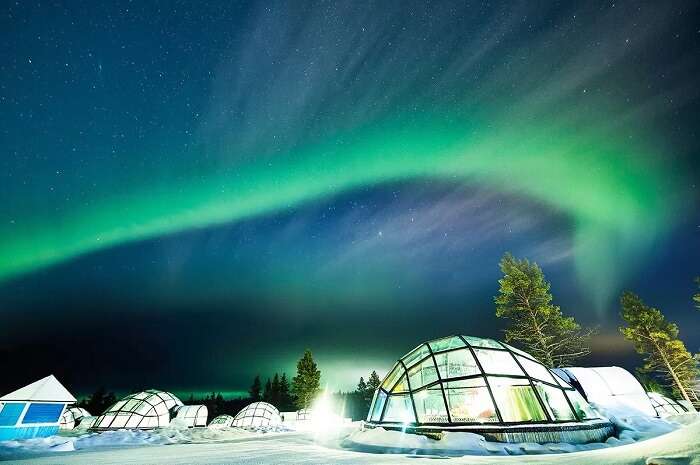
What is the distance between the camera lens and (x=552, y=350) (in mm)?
23766

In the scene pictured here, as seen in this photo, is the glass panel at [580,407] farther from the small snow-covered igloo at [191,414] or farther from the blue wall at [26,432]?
the small snow-covered igloo at [191,414]

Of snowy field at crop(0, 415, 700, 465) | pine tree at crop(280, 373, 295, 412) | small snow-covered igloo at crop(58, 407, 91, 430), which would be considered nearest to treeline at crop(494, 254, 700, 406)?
snowy field at crop(0, 415, 700, 465)

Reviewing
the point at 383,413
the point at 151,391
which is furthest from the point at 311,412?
the point at 383,413

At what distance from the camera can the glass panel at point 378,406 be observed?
1023 centimetres

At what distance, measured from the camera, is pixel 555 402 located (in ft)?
27.9

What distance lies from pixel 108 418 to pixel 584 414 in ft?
118

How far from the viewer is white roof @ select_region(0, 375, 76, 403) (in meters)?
16.9

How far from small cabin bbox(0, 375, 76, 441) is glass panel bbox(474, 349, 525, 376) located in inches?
982

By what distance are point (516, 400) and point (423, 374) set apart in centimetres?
271

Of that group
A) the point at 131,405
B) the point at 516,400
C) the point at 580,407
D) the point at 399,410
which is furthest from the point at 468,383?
the point at 131,405

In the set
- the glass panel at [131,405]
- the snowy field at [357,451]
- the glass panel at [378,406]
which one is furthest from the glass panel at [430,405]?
the glass panel at [131,405]

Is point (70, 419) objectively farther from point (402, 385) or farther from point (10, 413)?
point (402, 385)

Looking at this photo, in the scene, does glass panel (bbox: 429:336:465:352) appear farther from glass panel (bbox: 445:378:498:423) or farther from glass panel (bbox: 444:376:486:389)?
glass panel (bbox: 445:378:498:423)

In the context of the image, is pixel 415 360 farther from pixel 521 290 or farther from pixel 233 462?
pixel 521 290
